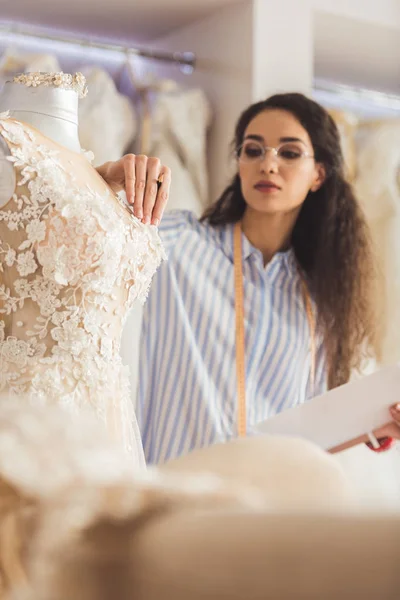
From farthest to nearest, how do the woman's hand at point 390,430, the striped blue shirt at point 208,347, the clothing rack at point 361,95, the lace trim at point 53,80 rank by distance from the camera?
the clothing rack at point 361,95 → the striped blue shirt at point 208,347 → the woman's hand at point 390,430 → the lace trim at point 53,80

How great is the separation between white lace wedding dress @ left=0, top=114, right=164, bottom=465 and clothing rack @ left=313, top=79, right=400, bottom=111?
2.38m

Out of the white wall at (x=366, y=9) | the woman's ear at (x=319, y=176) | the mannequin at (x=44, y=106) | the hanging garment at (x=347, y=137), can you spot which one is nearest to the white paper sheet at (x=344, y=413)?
the mannequin at (x=44, y=106)

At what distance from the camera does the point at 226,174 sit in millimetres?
3133

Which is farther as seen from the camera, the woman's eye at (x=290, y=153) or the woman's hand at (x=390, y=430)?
the woman's eye at (x=290, y=153)

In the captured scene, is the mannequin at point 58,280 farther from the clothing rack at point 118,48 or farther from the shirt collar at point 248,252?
the clothing rack at point 118,48

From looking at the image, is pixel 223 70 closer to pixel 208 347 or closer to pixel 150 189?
pixel 208 347

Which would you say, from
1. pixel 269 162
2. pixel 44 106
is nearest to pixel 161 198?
pixel 44 106

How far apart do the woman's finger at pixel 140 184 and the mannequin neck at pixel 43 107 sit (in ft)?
0.40

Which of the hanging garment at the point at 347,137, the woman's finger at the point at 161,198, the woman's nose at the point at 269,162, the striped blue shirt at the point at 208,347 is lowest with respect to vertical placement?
the striped blue shirt at the point at 208,347

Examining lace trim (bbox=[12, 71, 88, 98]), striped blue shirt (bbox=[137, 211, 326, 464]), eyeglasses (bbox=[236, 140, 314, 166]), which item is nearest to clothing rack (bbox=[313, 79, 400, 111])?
eyeglasses (bbox=[236, 140, 314, 166])

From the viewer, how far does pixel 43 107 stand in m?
1.33

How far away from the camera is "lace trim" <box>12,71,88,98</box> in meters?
1.31

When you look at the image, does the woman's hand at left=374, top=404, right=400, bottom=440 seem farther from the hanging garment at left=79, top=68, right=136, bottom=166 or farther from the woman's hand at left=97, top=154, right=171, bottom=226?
the hanging garment at left=79, top=68, right=136, bottom=166

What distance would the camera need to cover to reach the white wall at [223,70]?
313cm
